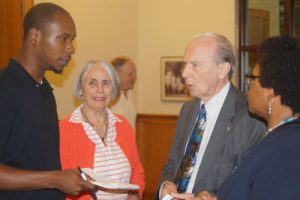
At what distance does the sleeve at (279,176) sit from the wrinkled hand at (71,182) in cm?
79

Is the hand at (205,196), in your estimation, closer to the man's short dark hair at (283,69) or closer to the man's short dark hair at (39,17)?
the man's short dark hair at (283,69)

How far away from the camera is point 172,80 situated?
686 cm

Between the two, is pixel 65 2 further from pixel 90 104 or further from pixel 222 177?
pixel 222 177

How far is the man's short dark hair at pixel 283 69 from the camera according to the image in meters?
1.78

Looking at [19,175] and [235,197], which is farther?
[19,175]

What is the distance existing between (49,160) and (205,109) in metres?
0.92

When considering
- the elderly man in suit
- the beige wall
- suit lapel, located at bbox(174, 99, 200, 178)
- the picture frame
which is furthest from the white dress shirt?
the picture frame

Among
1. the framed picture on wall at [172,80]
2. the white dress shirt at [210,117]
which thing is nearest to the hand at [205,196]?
the white dress shirt at [210,117]

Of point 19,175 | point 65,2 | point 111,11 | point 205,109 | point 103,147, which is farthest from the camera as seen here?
point 111,11

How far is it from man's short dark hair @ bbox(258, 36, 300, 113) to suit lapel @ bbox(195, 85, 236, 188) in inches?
21.5

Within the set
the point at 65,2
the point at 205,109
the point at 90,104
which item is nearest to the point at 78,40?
the point at 65,2

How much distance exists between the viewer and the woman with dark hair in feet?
5.29

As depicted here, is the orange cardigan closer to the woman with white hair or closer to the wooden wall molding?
the woman with white hair

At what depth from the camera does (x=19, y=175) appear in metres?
1.89
